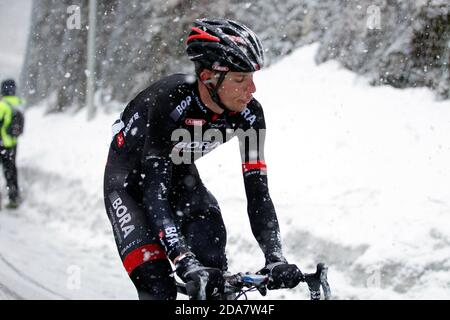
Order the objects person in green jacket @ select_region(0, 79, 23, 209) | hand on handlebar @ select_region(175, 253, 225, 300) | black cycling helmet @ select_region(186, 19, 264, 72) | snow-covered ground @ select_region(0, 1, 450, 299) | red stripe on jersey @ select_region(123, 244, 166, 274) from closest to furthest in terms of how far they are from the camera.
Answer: hand on handlebar @ select_region(175, 253, 225, 300)
black cycling helmet @ select_region(186, 19, 264, 72)
red stripe on jersey @ select_region(123, 244, 166, 274)
snow-covered ground @ select_region(0, 1, 450, 299)
person in green jacket @ select_region(0, 79, 23, 209)

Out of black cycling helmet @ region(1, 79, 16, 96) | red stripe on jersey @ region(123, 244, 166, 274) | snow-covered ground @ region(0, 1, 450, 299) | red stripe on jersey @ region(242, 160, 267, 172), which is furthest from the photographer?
black cycling helmet @ region(1, 79, 16, 96)

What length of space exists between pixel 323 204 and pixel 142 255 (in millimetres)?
4246

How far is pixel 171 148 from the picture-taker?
132 inches

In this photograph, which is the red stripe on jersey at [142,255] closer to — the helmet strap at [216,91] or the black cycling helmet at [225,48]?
the helmet strap at [216,91]

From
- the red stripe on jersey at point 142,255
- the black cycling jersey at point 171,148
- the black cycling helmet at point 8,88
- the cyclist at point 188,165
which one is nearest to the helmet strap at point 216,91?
the cyclist at point 188,165

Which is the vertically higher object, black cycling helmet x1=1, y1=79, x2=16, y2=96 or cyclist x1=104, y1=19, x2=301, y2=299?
black cycling helmet x1=1, y1=79, x2=16, y2=96

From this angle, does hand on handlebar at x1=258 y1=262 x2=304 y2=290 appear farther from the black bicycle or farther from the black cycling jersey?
the black cycling jersey

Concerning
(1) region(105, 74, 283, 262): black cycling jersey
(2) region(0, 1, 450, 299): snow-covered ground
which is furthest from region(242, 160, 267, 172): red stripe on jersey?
(2) region(0, 1, 450, 299): snow-covered ground

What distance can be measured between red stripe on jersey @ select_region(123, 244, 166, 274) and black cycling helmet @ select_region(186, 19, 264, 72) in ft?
3.20

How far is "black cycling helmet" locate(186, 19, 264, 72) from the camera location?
3131 mm

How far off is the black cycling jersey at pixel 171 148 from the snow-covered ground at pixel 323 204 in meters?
2.61

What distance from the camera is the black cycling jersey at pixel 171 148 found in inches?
125

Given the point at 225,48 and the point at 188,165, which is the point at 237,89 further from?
the point at 188,165
